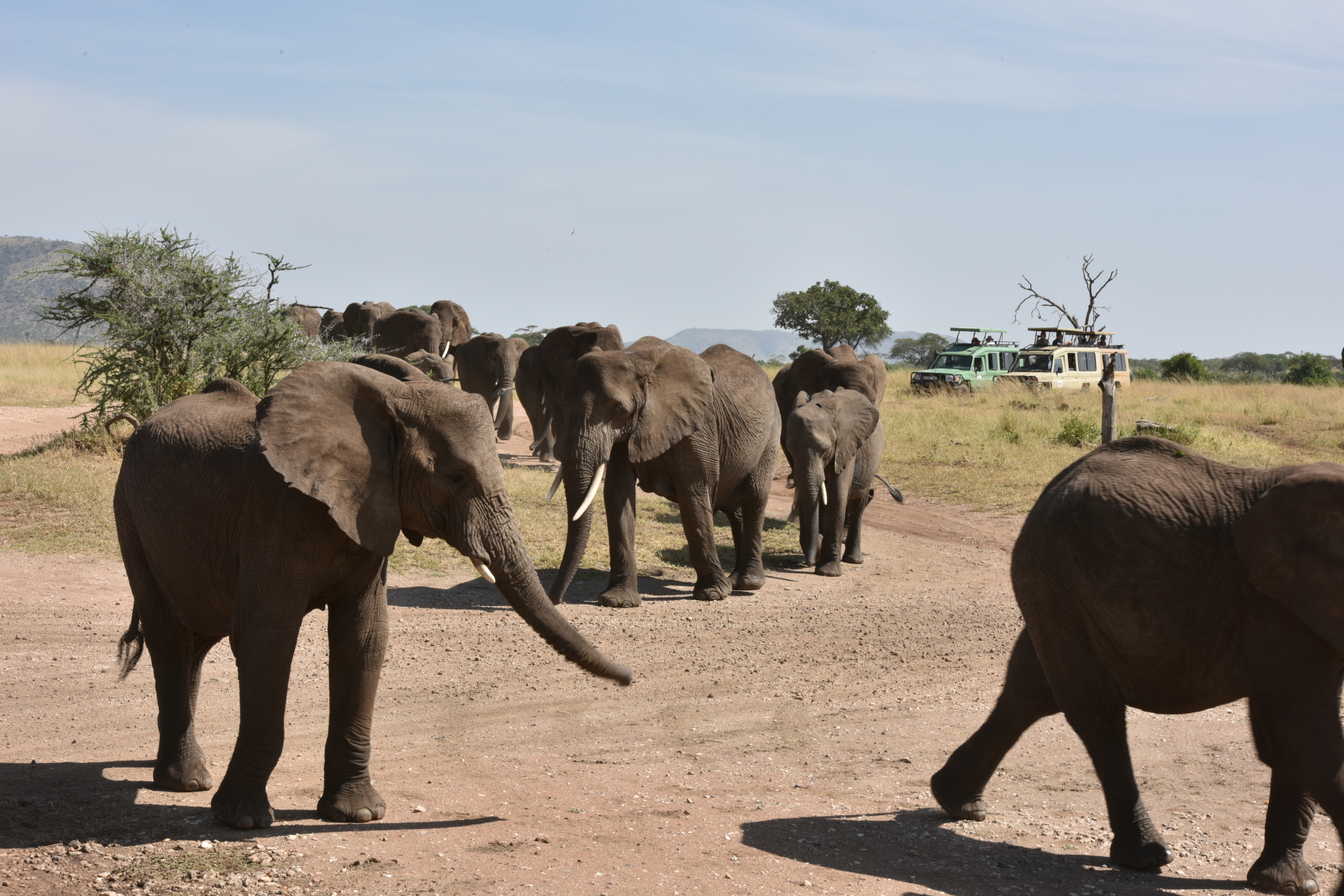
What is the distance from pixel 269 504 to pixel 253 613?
0.45m

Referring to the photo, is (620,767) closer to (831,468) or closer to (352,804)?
(352,804)

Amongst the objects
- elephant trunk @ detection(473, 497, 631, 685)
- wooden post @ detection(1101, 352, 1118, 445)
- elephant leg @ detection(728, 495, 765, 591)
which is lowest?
elephant leg @ detection(728, 495, 765, 591)

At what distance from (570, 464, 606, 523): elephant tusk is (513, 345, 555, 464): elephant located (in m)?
0.99

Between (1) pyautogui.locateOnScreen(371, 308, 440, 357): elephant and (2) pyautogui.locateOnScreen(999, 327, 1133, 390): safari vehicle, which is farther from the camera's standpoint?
(2) pyautogui.locateOnScreen(999, 327, 1133, 390): safari vehicle

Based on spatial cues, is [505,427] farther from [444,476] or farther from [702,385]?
[444,476]

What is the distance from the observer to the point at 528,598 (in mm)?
5180

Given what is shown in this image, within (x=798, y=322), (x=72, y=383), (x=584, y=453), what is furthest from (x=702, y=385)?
(x=798, y=322)

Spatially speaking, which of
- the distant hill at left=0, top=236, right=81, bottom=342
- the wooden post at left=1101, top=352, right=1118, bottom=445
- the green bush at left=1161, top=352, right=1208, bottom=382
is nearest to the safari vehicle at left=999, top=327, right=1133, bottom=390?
the green bush at left=1161, top=352, right=1208, bottom=382

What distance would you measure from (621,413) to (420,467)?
541cm

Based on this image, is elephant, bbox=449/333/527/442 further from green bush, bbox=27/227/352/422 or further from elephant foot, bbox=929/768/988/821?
elephant foot, bbox=929/768/988/821

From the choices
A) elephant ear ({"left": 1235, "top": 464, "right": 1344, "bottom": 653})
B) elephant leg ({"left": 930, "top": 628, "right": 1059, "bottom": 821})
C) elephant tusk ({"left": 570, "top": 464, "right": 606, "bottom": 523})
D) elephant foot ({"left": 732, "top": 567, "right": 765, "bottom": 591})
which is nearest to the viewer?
elephant ear ({"left": 1235, "top": 464, "right": 1344, "bottom": 653})

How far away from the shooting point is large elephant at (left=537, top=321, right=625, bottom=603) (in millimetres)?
10719

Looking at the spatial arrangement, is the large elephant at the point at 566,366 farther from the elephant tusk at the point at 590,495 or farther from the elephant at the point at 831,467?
the elephant at the point at 831,467

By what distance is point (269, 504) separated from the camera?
5125mm
